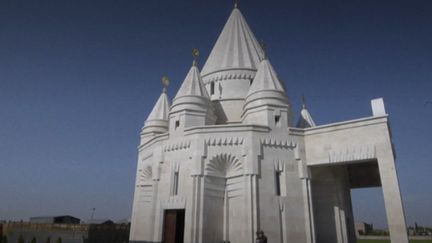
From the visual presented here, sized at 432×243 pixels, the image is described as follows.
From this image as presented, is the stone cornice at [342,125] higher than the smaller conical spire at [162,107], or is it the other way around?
the smaller conical spire at [162,107]

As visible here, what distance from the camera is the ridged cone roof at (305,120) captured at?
28.4 metres

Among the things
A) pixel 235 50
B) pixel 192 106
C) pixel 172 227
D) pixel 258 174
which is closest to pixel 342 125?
pixel 258 174

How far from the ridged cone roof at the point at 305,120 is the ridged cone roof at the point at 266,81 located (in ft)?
28.1

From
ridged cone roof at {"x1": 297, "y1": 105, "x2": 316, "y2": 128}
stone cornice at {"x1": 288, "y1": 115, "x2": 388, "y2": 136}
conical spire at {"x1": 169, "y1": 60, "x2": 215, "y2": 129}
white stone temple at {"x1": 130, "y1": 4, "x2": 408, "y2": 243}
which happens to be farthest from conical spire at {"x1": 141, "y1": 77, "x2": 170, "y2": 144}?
ridged cone roof at {"x1": 297, "y1": 105, "x2": 316, "y2": 128}

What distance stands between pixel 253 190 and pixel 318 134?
6021 mm

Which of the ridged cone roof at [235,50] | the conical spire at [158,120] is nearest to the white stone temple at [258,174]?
the conical spire at [158,120]

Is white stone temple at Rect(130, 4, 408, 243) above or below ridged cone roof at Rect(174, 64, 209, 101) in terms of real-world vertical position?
below

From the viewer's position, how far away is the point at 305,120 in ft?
94.5

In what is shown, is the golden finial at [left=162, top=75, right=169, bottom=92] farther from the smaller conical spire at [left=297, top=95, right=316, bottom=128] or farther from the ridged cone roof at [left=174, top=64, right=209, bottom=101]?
the smaller conical spire at [left=297, top=95, right=316, bottom=128]

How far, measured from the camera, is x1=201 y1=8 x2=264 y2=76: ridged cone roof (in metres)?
27.1

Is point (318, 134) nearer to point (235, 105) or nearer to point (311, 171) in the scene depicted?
point (311, 171)

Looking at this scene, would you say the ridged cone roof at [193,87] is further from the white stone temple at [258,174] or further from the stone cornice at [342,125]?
the stone cornice at [342,125]

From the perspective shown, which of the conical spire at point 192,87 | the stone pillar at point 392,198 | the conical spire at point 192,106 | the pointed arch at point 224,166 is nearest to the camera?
the stone pillar at point 392,198

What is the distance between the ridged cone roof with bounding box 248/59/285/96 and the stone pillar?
7.87m
